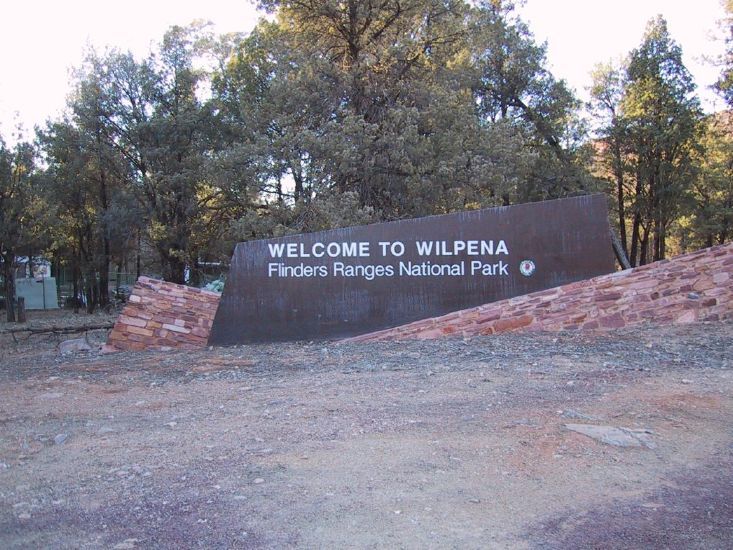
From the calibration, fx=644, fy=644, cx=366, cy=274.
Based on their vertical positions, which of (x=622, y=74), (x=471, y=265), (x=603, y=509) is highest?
(x=622, y=74)

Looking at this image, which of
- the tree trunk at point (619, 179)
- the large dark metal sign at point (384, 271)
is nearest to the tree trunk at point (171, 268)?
the large dark metal sign at point (384, 271)

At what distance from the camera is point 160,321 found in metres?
12.2

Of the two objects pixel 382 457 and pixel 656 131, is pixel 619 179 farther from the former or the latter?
pixel 382 457

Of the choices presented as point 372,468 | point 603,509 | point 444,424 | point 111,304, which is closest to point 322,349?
point 444,424

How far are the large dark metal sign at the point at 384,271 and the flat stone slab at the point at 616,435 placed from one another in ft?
21.2

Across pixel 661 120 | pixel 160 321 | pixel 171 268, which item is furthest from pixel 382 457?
pixel 661 120

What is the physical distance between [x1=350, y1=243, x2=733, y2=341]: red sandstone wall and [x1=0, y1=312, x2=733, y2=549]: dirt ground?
1961 millimetres

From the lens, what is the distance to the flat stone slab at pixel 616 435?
198 inches

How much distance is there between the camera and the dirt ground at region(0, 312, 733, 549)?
369cm

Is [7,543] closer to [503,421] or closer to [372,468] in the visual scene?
[372,468]

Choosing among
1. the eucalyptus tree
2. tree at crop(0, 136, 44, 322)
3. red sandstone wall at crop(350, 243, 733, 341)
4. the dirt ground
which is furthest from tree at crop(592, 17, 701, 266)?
tree at crop(0, 136, 44, 322)

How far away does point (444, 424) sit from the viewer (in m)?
5.69

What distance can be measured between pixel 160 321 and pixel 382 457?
8.39m

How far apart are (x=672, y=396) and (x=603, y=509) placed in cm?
295
